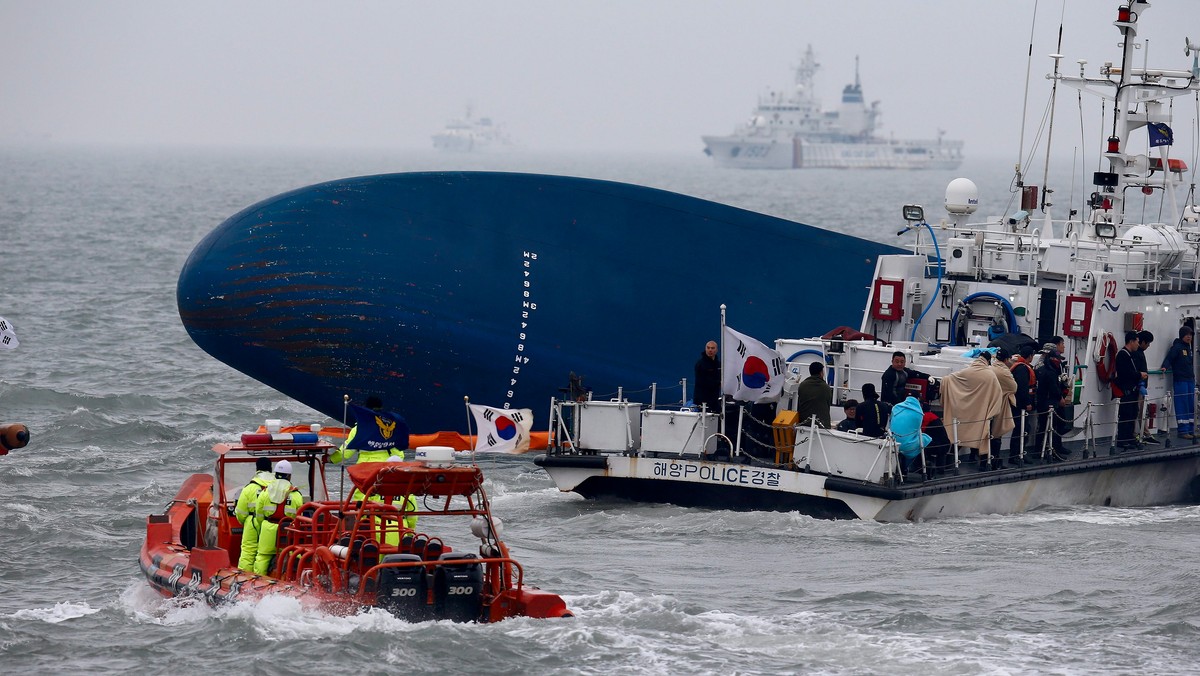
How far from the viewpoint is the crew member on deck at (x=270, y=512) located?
14.0 m

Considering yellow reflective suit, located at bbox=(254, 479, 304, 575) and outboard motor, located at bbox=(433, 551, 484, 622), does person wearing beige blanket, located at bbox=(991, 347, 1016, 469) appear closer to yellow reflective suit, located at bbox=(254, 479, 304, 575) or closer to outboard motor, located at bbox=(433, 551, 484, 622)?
outboard motor, located at bbox=(433, 551, 484, 622)

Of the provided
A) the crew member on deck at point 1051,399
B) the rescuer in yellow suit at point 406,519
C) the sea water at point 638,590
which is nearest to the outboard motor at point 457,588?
the sea water at point 638,590

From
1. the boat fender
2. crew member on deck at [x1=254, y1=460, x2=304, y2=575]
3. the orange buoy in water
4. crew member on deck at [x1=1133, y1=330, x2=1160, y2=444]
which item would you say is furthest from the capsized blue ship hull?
the orange buoy in water

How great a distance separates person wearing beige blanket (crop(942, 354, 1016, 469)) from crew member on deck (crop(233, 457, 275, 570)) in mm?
7592

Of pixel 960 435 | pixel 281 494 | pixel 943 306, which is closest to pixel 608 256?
pixel 943 306

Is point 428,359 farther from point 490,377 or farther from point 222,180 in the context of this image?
point 222,180

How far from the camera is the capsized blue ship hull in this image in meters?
22.0

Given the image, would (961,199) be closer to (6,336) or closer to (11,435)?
(6,336)

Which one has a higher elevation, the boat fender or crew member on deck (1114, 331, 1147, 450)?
crew member on deck (1114, 331, 1147, 450)

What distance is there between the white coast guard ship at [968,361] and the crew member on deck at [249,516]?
15.6 feet

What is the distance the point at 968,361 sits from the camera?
19.0 m

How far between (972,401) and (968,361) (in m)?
0.95

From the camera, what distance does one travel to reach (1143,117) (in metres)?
22.5

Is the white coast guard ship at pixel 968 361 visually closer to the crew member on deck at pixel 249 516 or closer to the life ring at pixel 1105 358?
the life ring at pixel 1105 358
